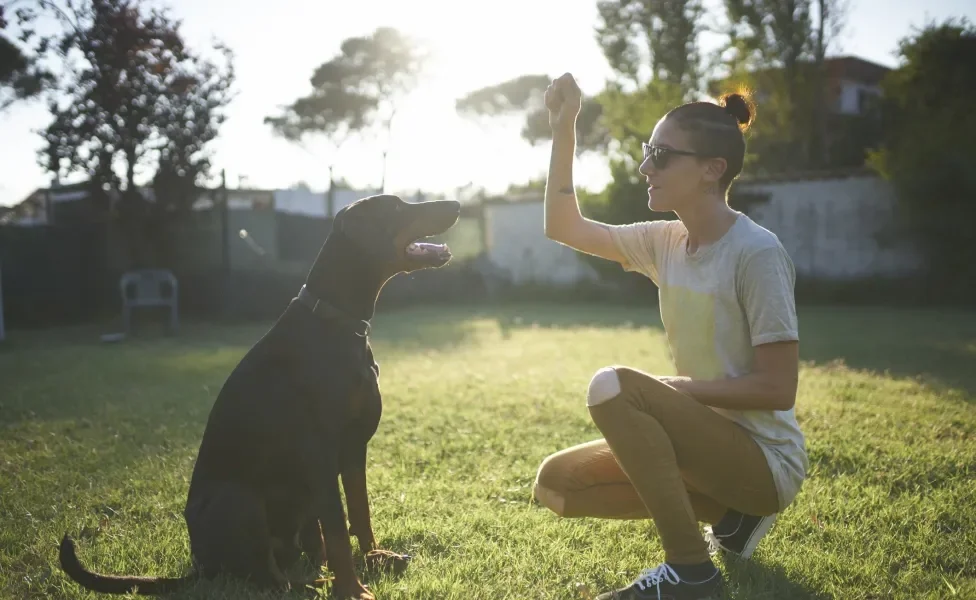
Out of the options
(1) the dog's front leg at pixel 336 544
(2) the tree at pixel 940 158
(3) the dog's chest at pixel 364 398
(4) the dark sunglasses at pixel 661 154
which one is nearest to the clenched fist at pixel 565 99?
(4) the dark sunglasses at pixel 661 154

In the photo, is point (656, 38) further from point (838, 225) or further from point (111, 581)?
point (111, 581)

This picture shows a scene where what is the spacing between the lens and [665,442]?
240 cm

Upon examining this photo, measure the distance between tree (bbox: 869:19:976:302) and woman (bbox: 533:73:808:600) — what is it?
13.2m

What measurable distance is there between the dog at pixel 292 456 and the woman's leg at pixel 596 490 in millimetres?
656

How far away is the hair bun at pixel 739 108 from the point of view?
2.62 meters

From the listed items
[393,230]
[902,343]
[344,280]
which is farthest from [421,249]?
[902,343]

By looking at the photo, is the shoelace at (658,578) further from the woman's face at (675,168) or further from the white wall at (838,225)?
the white wall at (838,225)

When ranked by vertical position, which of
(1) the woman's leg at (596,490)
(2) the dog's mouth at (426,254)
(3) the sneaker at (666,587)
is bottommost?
(3) the sneaker at (666,587)

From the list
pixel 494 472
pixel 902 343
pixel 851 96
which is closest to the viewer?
Answer: pixel 494 472

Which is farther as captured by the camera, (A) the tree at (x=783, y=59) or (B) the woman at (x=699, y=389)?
(A) the tree at (x=783, y=59)

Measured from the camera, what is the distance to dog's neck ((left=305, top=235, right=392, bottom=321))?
2850mm

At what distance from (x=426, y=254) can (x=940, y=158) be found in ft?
44.4

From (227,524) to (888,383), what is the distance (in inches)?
224

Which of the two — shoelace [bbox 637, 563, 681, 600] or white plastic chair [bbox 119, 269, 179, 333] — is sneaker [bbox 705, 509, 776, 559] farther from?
white plastic chair [bbox 119, 269, 179, 333]
